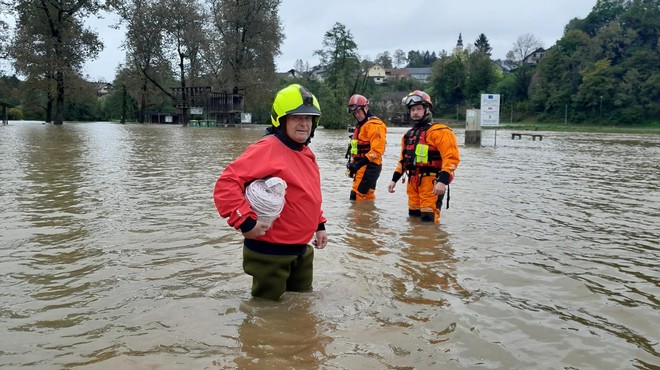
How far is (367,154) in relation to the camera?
29.7 feet

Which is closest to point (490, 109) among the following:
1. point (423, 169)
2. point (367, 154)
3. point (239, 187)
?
point (367, 154)

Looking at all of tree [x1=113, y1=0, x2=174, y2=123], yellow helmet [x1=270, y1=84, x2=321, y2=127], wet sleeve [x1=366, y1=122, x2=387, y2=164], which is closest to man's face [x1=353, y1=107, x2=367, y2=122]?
wet sleeve [x1=366, y1=122, x2=387, y2=164]

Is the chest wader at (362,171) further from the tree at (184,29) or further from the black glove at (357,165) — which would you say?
the tree at (184,29)

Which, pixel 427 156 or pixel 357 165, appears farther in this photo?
pixel 357 165

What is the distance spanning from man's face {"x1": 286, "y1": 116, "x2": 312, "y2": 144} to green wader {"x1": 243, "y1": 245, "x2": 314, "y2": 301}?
0.93m

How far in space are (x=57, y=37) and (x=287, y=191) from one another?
148 feet

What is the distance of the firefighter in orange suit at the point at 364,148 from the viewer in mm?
9055

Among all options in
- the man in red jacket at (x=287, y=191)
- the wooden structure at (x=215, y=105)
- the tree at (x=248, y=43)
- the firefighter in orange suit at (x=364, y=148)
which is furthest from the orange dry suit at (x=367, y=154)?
the wooden structure at (x=215, y=105)

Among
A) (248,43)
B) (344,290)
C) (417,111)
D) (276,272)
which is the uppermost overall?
(248,43)

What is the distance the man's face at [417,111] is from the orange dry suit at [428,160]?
0.13m

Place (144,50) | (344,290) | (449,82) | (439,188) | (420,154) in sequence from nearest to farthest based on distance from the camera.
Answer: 1. (344,290)
2. (439,188)
3. (420,154)
4. (144,50)
5. (449,82)

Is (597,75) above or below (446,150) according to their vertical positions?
above

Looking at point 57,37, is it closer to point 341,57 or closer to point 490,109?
point 490,109

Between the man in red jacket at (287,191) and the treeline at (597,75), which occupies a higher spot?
the treeline at (597,75)
